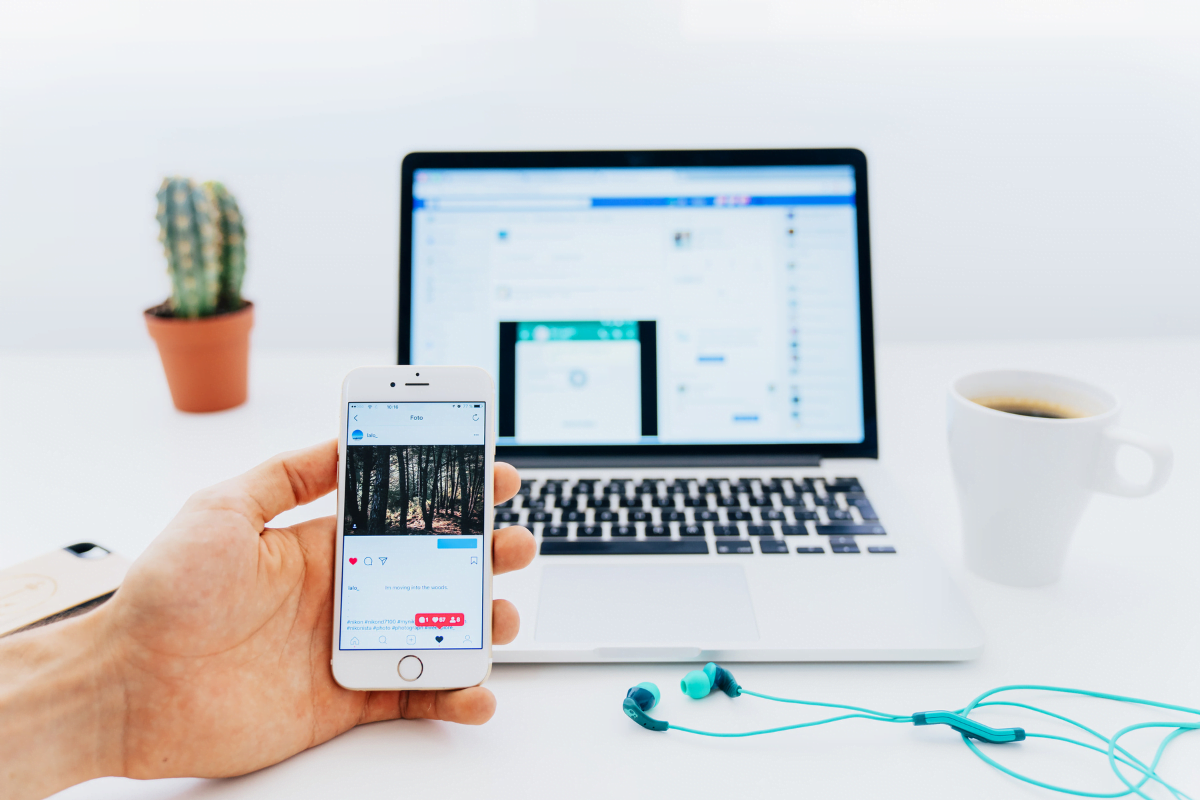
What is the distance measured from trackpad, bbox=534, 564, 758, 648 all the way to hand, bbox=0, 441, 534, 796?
64mm

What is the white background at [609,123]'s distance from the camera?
0.99 meters

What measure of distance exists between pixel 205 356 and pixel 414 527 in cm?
56

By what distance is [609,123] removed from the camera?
1.04m

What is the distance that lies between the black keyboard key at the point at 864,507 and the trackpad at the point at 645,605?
0.43 ft

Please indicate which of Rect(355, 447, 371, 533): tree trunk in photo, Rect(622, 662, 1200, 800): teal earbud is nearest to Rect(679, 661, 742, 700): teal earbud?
Rect(622, 662, 1200, 800): teal earbud

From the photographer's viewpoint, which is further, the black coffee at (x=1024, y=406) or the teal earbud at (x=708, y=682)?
the black coffee at (x=1024, y=406)

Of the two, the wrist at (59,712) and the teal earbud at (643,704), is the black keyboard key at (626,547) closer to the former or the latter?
the teal earbud at (643,704)

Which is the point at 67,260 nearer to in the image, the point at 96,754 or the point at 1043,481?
the point at 96,754

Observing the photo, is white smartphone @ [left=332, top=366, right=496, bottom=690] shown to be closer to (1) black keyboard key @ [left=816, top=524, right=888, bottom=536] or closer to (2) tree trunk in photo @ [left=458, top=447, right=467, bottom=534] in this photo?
(2) tree trunk in photo @ [left=458, top=447, right=467, bottom=534]

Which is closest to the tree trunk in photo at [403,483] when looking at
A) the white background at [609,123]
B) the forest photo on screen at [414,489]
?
the forest photo on screen at [414,489]

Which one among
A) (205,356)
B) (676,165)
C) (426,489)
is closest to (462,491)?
(426,489)

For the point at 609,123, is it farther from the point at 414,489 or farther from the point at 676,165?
the point at 414,489

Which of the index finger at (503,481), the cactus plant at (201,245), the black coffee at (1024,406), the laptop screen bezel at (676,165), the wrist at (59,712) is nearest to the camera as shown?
the wrist at (59,712)

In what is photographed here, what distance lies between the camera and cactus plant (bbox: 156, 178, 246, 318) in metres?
0.84
